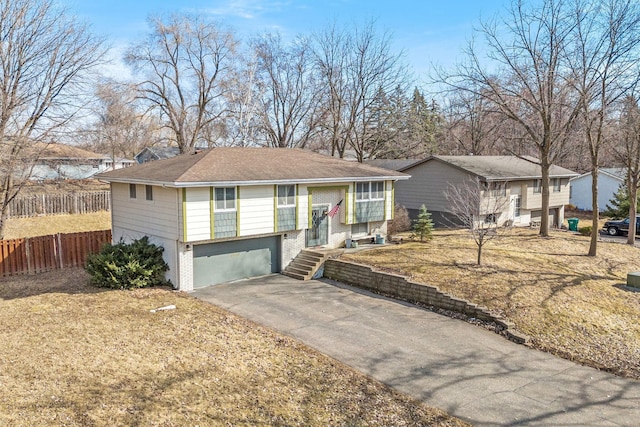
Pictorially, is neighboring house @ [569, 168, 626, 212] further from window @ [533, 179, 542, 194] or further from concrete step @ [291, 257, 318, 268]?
concrete step @ [291, 257, 318, 268]

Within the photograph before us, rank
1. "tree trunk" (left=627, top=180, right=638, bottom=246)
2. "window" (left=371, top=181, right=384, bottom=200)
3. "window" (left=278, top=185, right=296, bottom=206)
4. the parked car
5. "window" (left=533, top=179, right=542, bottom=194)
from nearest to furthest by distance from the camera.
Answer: "window" (left=278, top=185, right=296, bottom=206) < "window" (left=371, top=181, right=384, bottom=200) < "tree trunk" (left=627, top=180, right=638, bottom=246) < "window" (left=533, top=179, right=542, bottom=194) < the parked car

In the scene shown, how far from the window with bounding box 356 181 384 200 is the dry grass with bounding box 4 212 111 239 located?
15.9m

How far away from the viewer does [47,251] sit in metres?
19.7

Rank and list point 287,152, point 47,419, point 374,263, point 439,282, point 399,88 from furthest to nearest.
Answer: point 399,88, point 287,152, point 374,263, point 439,282, point 47,419

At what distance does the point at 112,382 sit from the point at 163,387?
3.43 feet

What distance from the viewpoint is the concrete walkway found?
954 centimetres

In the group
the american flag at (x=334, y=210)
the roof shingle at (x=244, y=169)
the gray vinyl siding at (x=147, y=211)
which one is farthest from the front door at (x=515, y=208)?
the gray vinyl siding at (x=147, y=211)

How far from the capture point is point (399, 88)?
3616 cm

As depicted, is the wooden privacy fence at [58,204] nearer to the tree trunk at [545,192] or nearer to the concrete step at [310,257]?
the concrete step at [310,257]

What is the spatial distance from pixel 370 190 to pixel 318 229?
3.44 m

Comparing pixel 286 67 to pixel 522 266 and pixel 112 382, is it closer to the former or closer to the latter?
pixel 522 266

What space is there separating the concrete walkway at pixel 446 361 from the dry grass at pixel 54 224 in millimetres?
14090

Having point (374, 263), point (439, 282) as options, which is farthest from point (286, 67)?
point (439, 282)

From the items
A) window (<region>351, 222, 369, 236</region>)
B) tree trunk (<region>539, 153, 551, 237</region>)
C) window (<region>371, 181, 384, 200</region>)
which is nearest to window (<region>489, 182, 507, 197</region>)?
tree trunk (<region>539, 153, 551, 237</region>)
